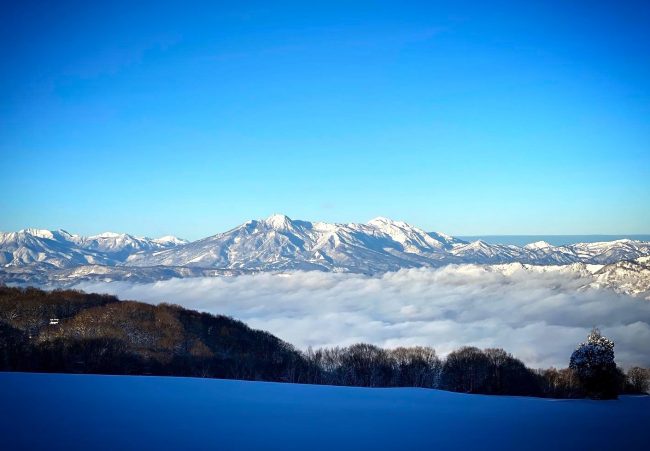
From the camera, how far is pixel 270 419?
24.8 meters

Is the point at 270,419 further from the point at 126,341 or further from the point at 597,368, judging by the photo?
the point at 126,341

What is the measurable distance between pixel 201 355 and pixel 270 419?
68.7m

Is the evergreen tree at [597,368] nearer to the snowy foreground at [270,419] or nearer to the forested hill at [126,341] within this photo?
the snowy foreground at [270,419]

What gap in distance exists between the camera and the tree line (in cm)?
7069

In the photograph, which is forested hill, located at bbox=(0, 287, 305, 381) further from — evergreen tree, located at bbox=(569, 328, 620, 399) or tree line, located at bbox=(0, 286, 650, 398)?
evergreen tree, located at bbox=(569, 328, 620, 399)

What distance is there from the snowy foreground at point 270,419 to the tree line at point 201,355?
29.8 meters

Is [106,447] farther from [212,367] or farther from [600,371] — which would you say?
[212,367]

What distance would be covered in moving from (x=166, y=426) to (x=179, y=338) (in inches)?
3104

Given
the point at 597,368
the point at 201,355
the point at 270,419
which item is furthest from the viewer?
the point at 201,355

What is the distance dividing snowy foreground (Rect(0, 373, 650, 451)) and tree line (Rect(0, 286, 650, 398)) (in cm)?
2977

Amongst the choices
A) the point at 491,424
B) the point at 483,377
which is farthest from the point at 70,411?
the point at 483,377

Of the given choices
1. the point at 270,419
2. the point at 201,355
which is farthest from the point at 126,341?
the point at 270,419

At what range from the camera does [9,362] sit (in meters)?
61.2

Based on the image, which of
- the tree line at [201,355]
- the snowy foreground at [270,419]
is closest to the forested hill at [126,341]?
the tree line at [201,355]
